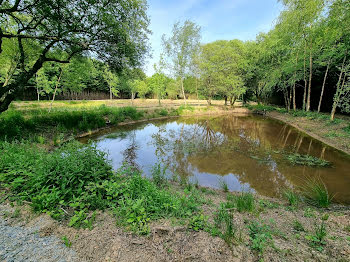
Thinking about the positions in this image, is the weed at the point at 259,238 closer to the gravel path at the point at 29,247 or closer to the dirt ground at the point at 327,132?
the gravel path at the point at 29,247

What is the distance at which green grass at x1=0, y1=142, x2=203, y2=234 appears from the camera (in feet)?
7.56

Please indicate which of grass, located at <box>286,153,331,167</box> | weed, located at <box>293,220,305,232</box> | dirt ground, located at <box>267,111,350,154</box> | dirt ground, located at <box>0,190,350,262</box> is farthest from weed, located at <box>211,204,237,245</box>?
dirt ground, located at <box>267,111,350,154</box>

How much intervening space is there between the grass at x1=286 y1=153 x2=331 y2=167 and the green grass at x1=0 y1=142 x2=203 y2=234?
564 centimetres

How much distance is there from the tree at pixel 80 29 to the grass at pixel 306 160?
27.7ft

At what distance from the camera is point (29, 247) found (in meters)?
1.80

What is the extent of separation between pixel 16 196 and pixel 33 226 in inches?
35.2

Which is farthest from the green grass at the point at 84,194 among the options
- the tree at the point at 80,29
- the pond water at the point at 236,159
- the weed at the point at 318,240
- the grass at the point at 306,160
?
the grass at the point at 306,160

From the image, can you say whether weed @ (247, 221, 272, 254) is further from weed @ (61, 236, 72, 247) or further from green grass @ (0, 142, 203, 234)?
weed @ (61, 236, 72, 247)

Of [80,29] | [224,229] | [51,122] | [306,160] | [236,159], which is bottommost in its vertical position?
[236,159]

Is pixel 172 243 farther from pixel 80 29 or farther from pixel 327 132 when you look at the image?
pixel 327 132

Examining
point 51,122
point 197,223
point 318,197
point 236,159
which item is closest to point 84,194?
→ point 197,223

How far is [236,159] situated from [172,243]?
5.68m

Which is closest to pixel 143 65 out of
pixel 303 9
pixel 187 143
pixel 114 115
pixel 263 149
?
pixel 187 143

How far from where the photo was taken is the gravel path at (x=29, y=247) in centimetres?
168
